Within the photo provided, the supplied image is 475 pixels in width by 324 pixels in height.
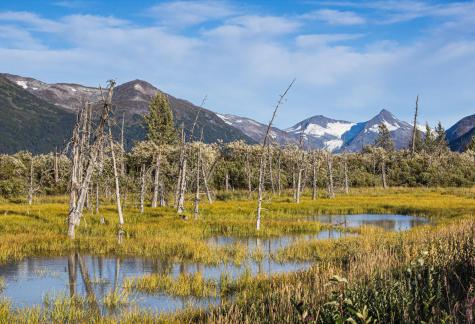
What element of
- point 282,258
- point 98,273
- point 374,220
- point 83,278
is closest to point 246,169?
point 374,220

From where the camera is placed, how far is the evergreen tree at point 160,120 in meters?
93.0

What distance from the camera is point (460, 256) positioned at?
41.2 feet

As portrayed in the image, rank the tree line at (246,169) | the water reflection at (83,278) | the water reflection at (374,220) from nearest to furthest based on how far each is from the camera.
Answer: the water reflection at (83,278)
the water reflection at (374,220)
the tree line at (246,169)

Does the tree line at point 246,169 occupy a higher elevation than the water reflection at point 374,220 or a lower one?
higher

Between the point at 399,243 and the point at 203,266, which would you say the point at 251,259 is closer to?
the point at 203,266

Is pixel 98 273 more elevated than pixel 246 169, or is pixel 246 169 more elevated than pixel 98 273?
pixel 246 169

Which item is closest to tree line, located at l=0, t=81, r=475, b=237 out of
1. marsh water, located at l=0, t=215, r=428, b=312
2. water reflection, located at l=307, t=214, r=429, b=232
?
water reflection, located at l=307, t=214, r=429, b=232

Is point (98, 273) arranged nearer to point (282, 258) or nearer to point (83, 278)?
point (83, 278)

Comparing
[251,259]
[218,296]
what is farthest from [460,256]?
[251,259]

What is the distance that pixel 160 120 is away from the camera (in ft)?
309

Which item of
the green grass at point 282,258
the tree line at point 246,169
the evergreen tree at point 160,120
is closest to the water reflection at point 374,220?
the green grass at point 282,258

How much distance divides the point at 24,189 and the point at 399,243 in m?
54.4

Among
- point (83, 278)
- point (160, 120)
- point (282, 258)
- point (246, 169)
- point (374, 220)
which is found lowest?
point (83, 278)

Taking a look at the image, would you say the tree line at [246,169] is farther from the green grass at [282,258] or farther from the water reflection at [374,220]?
the green grass at [282,258]
